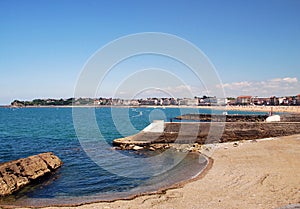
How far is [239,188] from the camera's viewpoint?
11914 mm

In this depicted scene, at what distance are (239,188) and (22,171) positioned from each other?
37.3 feet

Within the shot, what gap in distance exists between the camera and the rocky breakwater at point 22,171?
13.3m

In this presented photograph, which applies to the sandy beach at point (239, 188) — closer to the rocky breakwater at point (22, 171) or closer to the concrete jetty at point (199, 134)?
the rocky breakwater at point (22, 171)

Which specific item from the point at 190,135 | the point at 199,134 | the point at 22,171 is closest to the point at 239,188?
the point at 22,171

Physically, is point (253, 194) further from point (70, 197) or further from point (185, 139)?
point (185, 139)

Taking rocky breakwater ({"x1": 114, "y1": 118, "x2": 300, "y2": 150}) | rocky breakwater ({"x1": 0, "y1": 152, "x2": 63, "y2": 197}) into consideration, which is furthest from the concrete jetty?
rocky breakwater ({"x1": 0, "y1": 152, "x2": 63, "y2": 197})

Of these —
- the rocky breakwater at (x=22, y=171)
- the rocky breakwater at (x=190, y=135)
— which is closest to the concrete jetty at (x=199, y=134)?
the rocky breakwater at (x=190, y=135)

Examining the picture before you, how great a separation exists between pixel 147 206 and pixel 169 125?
29311 millimetres

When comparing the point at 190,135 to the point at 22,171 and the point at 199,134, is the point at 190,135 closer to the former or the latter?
the point at 199,134

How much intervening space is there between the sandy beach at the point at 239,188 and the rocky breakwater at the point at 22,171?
5.14 m

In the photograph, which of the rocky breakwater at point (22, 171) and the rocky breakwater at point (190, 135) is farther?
the rocky breakwater at point (190, 135)

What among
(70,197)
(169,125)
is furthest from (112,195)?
(169,125)

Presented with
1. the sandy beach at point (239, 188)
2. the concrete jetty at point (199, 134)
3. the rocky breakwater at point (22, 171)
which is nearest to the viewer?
the sandy beach at point (239, 188)

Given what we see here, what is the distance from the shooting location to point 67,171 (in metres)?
17.8
